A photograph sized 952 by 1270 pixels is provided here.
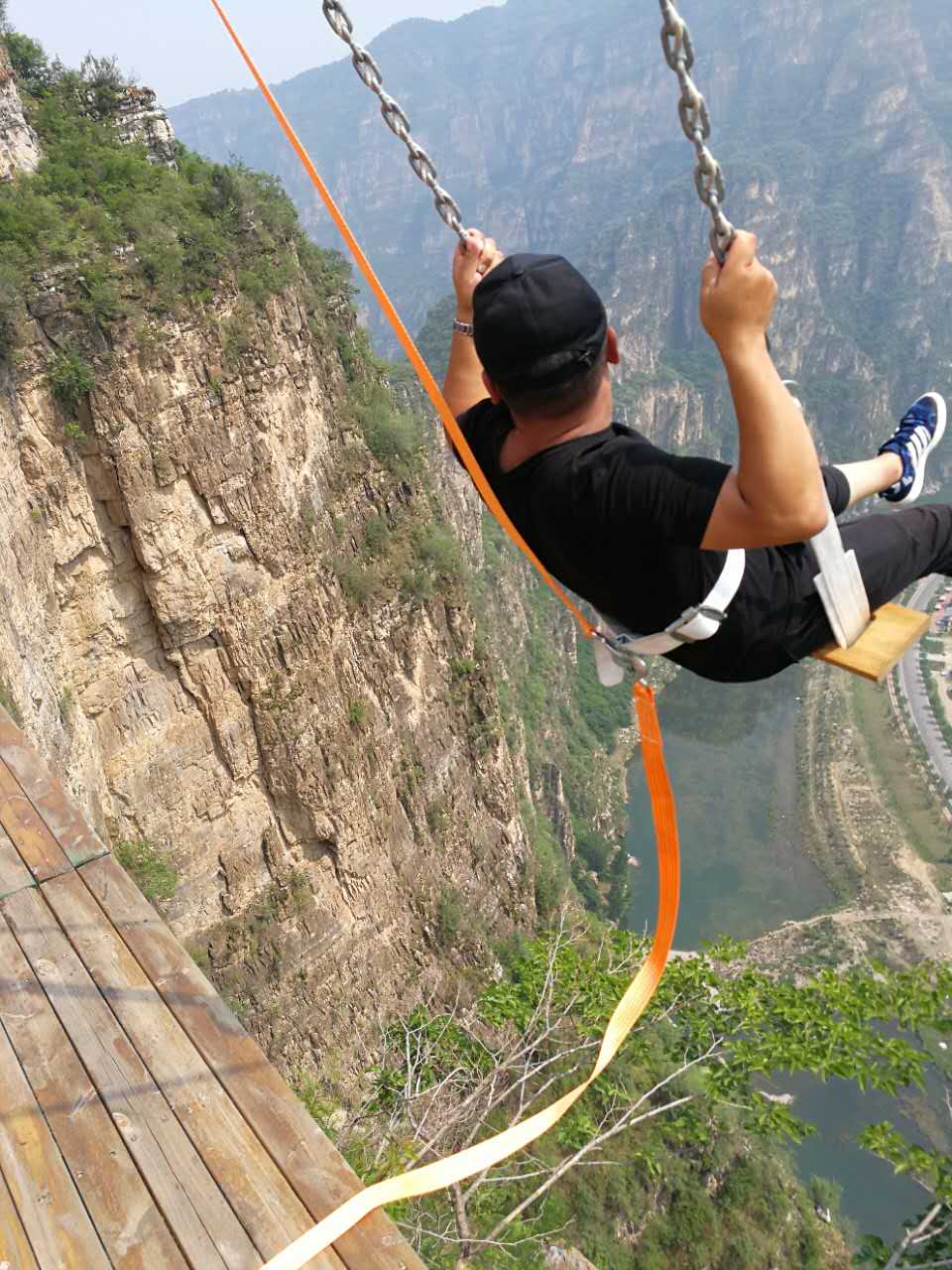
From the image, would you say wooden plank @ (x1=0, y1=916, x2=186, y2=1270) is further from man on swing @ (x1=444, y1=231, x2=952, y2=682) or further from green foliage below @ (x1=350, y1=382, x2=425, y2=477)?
green foliage below @ (x1=350, y1=382, x2=425, y2=477)

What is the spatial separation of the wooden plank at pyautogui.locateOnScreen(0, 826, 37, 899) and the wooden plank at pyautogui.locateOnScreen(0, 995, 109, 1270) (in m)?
0.74

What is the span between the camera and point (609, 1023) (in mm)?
2590

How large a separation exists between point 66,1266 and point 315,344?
15162mm

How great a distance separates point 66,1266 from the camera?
2.12m

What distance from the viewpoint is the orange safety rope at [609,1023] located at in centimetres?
209

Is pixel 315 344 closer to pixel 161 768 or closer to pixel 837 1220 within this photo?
pixel 161 768

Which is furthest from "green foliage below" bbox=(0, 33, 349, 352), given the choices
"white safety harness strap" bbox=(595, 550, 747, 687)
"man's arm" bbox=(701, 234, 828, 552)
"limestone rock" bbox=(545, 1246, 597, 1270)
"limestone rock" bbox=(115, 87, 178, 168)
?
"limestone rock" bbox=(545, 1246, 597, 1270)

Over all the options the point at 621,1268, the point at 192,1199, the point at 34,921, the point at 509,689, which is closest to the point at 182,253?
the point at 34,921

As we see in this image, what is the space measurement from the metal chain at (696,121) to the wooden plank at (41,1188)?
2.59 metres

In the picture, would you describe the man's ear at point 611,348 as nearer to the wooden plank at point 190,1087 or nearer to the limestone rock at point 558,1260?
the wooden plank at point 190,1087

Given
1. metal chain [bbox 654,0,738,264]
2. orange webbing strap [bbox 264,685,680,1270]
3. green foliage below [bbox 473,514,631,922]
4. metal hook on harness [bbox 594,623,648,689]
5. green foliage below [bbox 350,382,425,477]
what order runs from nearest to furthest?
metal chain [bbox 654,0,738,264]
orange webbing strap [bbox 264,685,680,1270]
metal hook on harness [bbox 594,623,648,689]
green foliage below [bbox 350,382,425,477]
green foliage below [bbox 473,514,631,922]

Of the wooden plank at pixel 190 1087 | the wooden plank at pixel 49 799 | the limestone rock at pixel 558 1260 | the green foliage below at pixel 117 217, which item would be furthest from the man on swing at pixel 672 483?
the green foliage below at pixel 117 217

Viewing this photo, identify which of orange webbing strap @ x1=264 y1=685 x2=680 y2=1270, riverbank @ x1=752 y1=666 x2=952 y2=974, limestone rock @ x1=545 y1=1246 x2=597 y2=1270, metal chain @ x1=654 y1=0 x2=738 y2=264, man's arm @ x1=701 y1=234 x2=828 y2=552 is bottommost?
riverbank @ x1=752 y1=666 x2=952 y2=974

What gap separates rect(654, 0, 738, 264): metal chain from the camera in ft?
5.98
